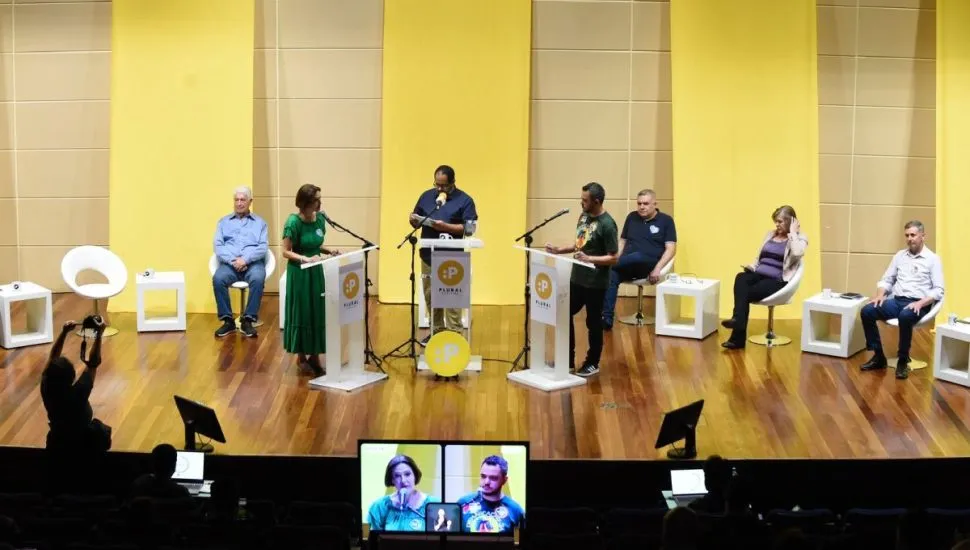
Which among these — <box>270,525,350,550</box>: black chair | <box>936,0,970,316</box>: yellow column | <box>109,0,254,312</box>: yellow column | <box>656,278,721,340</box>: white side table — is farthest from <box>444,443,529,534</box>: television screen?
<box>936,0,970,316</box>: yellow column

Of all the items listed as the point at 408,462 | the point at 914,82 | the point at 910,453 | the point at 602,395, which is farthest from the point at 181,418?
the point at 914,82

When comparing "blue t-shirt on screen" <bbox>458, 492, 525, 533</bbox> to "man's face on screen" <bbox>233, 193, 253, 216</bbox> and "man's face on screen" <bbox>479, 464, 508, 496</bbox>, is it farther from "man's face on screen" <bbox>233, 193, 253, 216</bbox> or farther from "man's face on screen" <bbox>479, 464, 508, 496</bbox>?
"man's face on screen" <bbox>233, 193, 253, 216</bbox>

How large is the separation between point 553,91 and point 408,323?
237 cm

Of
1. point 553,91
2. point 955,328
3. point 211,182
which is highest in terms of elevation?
point 553,91

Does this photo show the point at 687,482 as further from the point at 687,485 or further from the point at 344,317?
the point at 344,317

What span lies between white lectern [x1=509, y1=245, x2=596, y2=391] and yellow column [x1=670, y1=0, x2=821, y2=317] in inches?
88.8

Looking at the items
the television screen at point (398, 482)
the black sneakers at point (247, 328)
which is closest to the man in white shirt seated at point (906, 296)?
the television screen at point (398, 482)

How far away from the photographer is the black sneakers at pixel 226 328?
866cm

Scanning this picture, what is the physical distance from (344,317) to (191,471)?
1.68 m

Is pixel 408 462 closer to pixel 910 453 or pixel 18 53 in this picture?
pixel 910 453

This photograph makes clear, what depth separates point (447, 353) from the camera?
7492 millimetres

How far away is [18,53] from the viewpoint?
984 centimetres

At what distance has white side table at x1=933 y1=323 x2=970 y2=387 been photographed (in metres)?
7.54

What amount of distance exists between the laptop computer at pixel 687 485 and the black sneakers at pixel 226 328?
4021 millimetres
